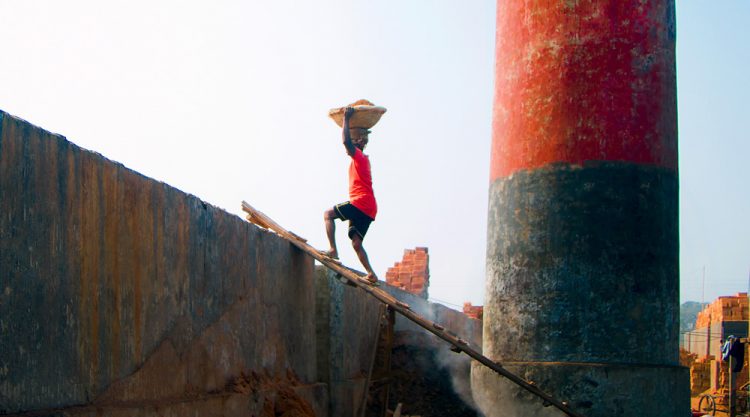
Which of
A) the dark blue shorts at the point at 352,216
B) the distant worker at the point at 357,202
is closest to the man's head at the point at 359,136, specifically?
the distant worker at the point at 357,202

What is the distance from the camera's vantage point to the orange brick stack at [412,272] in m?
21.9

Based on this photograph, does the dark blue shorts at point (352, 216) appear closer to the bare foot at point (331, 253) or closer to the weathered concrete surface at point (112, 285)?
the bare foot at point (331, 253)

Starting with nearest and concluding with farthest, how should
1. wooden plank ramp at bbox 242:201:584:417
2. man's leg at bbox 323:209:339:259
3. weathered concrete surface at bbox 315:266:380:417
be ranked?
wooden plank ramp at bbox 242:201:584:417 → man's leg at bbox 323:209:339:259 → weathered concrete surface at bbox 315:266:380:417

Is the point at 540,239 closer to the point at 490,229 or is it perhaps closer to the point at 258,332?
the point at 490,229

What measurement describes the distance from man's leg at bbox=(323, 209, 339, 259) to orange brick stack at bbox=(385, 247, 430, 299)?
13971 mm

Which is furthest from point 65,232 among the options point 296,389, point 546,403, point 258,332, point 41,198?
point 546,403

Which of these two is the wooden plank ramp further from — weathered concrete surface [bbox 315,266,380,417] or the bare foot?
weathered concrete surface [bbox 315,266,380,417]

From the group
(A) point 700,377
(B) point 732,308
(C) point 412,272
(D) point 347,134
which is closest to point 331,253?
(D) point 347,134

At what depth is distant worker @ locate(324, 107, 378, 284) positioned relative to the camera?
7.70 metres

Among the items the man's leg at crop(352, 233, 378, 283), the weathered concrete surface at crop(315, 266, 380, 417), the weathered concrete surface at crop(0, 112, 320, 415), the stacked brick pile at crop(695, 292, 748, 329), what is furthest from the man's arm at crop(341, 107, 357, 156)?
the stacked brick pile at crop(695, 292, 748, 329)

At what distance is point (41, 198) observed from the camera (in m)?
3.72

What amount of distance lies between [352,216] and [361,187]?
25cm

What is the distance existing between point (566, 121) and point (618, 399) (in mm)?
2143

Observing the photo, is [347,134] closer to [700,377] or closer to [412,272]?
[412,272]
